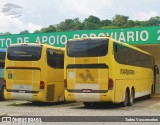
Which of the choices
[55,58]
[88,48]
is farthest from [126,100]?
[55,58]

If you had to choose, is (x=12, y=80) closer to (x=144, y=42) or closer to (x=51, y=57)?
(x=51, y=57)

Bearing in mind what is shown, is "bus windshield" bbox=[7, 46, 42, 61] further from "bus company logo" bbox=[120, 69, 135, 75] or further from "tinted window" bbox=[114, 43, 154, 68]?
"bus company logo" bbox=[120, 69, 135, 75]

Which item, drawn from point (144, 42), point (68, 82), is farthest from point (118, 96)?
point (144, 42)

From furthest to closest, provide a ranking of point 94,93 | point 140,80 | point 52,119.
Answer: point 140,80
point 94,93
point 52,119

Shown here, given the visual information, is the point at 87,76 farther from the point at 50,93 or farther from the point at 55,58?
the point at 55,58

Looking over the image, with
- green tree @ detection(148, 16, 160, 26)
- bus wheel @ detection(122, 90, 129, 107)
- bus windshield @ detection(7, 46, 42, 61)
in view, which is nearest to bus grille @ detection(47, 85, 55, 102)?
bus windshield @ detection(7, 46, 42, 61)

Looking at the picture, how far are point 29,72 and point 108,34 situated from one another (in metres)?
8.54

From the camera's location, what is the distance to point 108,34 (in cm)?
2544

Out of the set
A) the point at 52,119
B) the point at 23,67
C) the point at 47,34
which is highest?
the point at 47,34

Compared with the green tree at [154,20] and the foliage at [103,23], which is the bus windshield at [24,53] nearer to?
the foliage at [103,23]

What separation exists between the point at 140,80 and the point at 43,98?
6.27m

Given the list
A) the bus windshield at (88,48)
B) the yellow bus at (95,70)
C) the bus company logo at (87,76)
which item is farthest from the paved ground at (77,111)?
the bus windshield at (88,48)

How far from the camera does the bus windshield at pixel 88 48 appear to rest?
16875mm

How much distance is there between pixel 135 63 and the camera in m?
20.6
